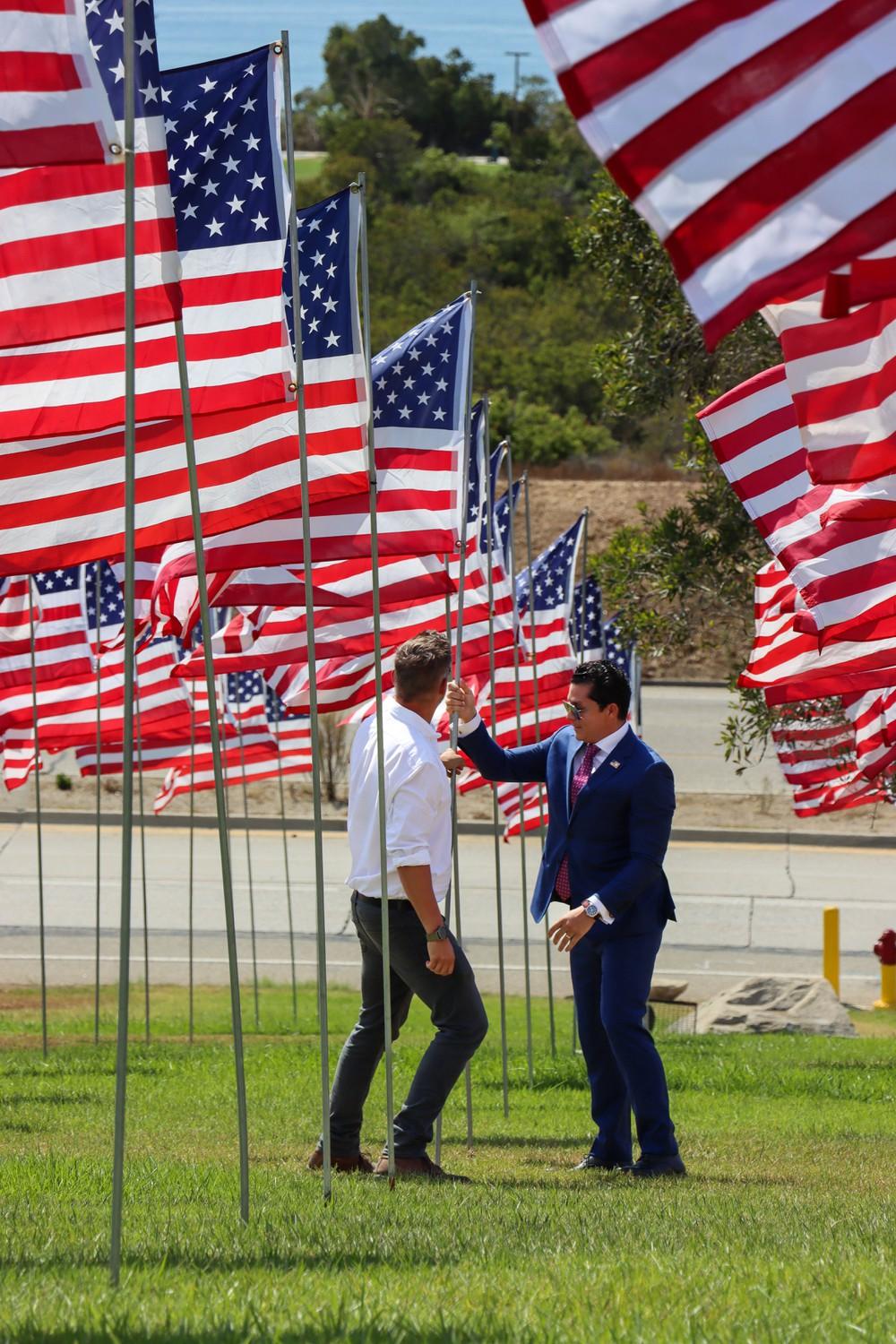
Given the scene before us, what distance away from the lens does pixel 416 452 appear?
9805mm

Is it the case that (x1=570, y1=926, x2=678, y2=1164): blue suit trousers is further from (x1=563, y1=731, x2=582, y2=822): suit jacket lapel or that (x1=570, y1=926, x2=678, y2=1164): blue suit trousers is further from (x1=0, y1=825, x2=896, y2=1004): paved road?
(x1=0, y1=825, x2=896, y2=1004): paved road

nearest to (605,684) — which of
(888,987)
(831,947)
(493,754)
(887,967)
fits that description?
(493,754)

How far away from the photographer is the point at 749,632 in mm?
15281

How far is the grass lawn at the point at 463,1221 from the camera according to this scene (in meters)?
4.24

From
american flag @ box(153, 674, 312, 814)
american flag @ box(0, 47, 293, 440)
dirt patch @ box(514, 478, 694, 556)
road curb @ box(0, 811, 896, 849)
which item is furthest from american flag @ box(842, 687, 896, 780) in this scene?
dirt patch @ box(514, 478, 694, 556)

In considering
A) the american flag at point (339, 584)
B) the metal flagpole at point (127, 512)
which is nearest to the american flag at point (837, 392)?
the metal flagpole at point (127, 512)

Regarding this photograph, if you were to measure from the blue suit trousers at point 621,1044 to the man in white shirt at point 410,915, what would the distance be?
60 centimetres

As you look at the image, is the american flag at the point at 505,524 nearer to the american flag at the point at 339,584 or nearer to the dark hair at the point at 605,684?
the american flag at the point at 339,584

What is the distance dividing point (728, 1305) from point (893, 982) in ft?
47.4

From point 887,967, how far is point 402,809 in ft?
38.7

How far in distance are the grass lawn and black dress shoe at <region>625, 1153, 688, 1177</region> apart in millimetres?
156

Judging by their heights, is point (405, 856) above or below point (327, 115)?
below

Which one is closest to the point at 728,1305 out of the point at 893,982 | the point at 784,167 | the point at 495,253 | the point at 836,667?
the point at 784,167

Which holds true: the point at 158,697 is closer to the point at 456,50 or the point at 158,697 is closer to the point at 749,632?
the point at 749,632
